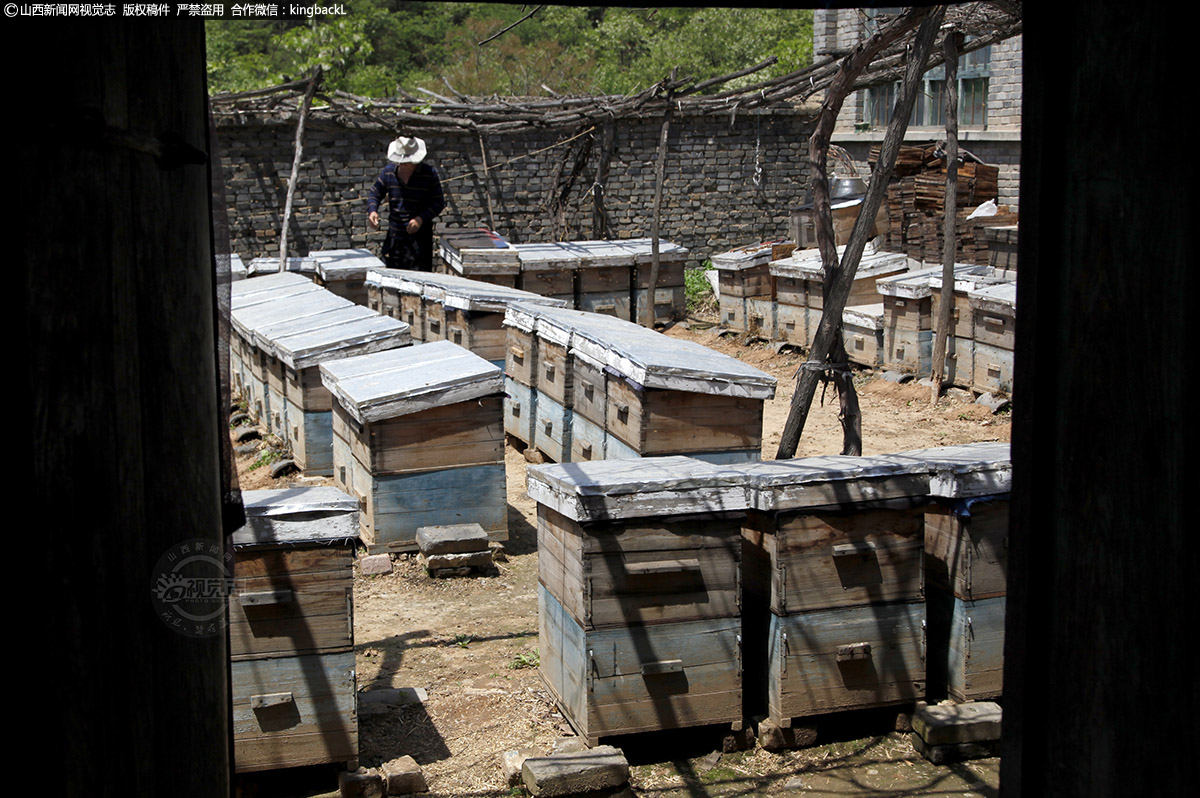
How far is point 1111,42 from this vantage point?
1.57m

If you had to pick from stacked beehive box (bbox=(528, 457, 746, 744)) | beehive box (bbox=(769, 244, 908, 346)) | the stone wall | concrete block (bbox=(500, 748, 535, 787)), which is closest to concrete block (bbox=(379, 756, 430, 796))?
concrete block (bbox=(500, 748, 535, 787))

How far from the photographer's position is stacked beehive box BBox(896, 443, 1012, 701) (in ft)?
14.1

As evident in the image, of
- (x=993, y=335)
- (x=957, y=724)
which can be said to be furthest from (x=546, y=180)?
(x=957, y=724)

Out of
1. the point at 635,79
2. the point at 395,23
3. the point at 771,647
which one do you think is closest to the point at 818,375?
the point at 771,647

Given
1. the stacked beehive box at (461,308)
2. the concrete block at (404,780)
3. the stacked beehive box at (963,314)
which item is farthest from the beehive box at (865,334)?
the concrete block at (404,780)

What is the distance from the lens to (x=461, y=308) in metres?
8.95

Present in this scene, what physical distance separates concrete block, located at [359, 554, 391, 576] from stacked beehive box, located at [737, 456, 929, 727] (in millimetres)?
2649

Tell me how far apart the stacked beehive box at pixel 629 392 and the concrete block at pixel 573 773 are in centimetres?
242

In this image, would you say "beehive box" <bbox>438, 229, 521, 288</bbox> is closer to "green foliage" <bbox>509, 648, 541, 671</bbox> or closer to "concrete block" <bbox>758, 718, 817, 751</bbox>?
"green foliage" <bbox>509, 648, 541, 671</bbox>

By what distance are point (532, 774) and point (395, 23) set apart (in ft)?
145

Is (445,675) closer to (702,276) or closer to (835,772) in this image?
(835,772)

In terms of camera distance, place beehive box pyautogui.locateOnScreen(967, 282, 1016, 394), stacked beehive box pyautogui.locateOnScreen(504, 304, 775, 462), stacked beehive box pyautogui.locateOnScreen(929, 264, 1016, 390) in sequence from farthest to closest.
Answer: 1. stacked beehive box pyautogui.locateOnScreen(929, 264, 1016, 390)
2. beehive box pyautogui.locateOnScreen(967, 282, 1016, 394)
3. stacked beehive box pyautogui.locateOnScreen(504, 304, 775, 462)

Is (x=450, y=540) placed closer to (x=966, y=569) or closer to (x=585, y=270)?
(x=966, y=569)

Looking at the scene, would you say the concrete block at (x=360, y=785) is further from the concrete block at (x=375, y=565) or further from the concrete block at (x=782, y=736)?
the concrete block at (x=375, y=565)
